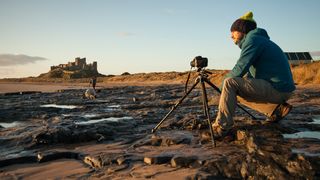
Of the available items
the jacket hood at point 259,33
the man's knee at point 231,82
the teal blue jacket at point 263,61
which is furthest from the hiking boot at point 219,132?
the jacket hood at point 259,33

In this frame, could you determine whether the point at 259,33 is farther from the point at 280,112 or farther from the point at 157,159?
the point at 157,159

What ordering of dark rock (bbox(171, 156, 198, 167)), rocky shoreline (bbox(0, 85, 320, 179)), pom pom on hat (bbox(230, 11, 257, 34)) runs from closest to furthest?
rocky shoreline (bbox(0, 85, 320, 179)), dark rock (bbox(171, 156, 198, 167)), pom pom on hat (bbox(230, 11, 257, 34))

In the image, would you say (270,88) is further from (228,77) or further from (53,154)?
(53,154)

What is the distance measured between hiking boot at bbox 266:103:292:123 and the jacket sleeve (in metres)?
0.94

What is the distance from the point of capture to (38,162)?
438 cm

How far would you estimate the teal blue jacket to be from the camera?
14.9 feet

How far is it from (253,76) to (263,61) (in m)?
0.33

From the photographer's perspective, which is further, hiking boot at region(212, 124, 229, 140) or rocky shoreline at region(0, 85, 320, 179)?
hiking boot at region(212, 124, 229, 140)

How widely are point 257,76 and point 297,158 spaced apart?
1858 mm

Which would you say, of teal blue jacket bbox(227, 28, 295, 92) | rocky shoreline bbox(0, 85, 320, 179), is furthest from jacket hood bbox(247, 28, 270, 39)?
rocky shoreline bbox(0, 85, 320, 179)

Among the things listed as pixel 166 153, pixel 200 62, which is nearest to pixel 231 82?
pixel 200 62

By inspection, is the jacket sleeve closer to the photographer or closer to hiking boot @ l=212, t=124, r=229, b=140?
the photographer

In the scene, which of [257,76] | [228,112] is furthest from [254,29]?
[228,112]

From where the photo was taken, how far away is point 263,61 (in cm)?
470
